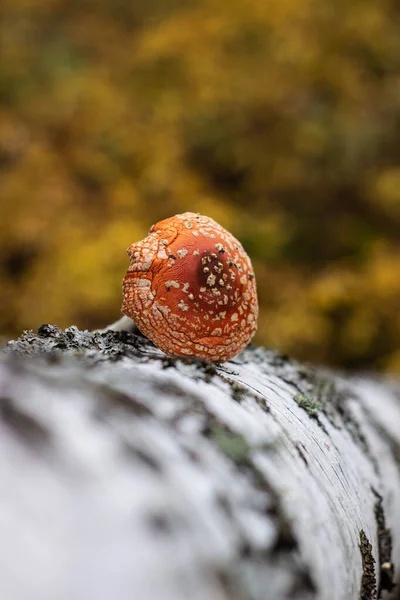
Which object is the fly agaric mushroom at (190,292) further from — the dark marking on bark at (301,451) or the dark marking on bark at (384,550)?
the dark marking on bark at (384,550)

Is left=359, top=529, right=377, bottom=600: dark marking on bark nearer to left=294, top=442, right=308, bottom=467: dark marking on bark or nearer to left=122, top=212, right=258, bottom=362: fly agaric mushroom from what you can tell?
left=294, top=442, right=308, bottom=467: dark marking on bark

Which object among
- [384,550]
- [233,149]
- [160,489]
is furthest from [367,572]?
[233,149]

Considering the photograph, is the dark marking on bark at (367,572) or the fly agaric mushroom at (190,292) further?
the fly agaric mushroom at (190,292)

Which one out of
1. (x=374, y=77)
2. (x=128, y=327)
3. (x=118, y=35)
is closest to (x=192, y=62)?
(x=118, y=35)

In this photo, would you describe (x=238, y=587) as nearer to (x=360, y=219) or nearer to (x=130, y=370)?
(x=130, y=370)

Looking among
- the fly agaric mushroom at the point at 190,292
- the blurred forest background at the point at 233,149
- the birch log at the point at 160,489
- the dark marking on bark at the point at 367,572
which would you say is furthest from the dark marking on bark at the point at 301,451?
the blurred forest background at the point at 233,149

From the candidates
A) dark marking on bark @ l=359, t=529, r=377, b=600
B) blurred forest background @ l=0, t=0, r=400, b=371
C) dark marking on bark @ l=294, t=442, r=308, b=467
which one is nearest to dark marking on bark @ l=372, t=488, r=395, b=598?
dark marking on bark @ l=359, t=529, r=377, b=600

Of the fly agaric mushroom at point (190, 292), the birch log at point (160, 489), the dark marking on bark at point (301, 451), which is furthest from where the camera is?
the fly agaric mushroom at point (190, 292)
